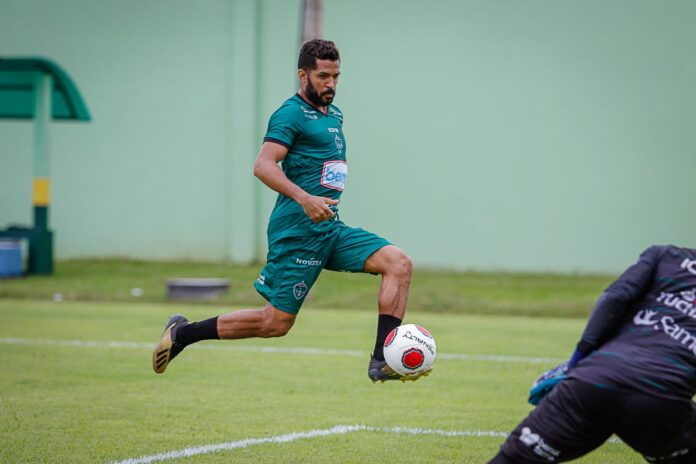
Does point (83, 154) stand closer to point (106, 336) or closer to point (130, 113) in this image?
point (130, 113)

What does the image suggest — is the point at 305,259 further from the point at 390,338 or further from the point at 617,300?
the point at 617,300

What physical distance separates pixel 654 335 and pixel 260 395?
5.34m

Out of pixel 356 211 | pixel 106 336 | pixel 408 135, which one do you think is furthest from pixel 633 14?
pixel 106 336

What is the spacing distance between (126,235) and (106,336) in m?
10.6

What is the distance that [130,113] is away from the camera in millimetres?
23766

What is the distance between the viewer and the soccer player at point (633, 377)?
468 cm

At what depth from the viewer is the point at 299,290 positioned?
762 centimetres

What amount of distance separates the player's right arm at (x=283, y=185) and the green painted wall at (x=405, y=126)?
590 inches

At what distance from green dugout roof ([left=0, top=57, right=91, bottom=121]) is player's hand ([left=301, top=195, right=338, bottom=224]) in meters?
14.3

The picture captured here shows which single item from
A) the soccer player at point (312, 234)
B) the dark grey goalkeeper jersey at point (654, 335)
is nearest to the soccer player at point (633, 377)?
the dark grey goalkeeper jersey at point (654, 335)

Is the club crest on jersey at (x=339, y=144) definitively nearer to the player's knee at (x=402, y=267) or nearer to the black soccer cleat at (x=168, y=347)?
the player's knee at (x=402, y=267)

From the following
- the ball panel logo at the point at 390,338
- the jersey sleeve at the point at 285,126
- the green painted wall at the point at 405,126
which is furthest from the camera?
the green painted wall at the point at 405,126

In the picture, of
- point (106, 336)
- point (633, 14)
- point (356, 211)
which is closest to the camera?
point (106, 336)

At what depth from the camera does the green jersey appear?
747 centimetres
